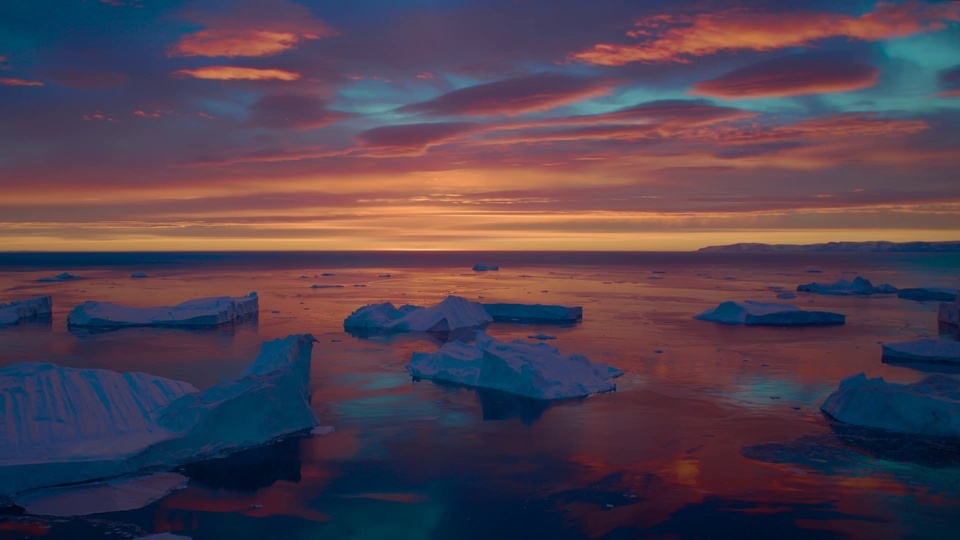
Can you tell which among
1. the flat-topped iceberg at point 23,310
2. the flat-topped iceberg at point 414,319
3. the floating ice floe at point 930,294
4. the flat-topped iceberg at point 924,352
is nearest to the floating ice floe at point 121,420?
the flat-topped iceberg at point 414,319

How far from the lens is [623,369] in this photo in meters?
13.5

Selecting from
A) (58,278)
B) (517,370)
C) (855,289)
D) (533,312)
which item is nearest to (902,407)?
(517,370)

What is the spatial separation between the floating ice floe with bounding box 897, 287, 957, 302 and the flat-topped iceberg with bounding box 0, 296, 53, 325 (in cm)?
3312

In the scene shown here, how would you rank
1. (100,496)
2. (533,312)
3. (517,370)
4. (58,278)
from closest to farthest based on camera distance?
(100,496), (517,370), (533,312), (58,278)

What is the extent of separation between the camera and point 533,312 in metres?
22.7

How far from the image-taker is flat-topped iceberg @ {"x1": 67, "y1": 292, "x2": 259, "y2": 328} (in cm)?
1953

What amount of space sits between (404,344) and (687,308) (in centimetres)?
1361

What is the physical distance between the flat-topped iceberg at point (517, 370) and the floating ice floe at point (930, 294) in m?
23.7

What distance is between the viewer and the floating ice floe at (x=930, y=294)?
29578 millimetres

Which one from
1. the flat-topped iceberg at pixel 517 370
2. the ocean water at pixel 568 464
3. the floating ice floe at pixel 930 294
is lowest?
the ocean water at pixel 568 464

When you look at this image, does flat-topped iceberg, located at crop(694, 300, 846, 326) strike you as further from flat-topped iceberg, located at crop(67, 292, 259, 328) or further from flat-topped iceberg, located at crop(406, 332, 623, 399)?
flat-topped iceberg, located at crop(67, 292, 259, 328)

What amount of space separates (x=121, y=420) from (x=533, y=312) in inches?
611

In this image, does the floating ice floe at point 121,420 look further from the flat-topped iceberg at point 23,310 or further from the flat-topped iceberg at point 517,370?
the flat-topped iceberg at point 23,310

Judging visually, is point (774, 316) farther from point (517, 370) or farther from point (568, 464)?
point (568, 464)
